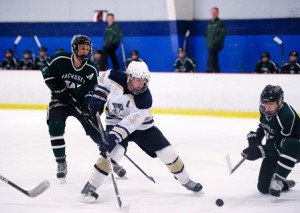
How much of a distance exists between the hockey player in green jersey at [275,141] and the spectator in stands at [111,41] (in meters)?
8.93

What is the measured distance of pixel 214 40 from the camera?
42.0 ft

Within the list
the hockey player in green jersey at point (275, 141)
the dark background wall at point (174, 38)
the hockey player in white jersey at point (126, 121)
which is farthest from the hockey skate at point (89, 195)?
the dark background wall at point (174, 38)

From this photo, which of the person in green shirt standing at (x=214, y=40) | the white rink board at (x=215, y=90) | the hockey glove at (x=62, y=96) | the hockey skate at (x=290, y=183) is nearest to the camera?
the hockey skate at (x=290, y=183)

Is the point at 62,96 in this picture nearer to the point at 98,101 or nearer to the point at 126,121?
the point at 98,101

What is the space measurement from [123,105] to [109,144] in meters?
0.35

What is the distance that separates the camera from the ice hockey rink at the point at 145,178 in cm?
439

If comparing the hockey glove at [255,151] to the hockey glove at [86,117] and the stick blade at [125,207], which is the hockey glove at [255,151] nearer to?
the stick blade at [125,207]

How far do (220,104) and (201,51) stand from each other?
429 cm

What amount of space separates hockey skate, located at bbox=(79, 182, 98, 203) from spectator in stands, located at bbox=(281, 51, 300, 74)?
7888 millimetres

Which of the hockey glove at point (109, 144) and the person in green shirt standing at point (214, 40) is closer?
the hockey glove at point (109, 144)

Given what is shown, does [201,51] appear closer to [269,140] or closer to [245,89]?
[245,89]

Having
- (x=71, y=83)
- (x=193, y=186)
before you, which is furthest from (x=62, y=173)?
(x=193, y=186)

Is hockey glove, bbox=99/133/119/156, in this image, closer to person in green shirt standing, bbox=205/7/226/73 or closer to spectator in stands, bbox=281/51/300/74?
spectator in stands, bbox=281/51/300/74

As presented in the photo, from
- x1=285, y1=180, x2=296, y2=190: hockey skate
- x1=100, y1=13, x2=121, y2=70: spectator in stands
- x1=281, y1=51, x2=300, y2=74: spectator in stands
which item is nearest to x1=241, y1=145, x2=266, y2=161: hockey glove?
x1=285, y1=180, x2=296, y2=190: hockey skate
